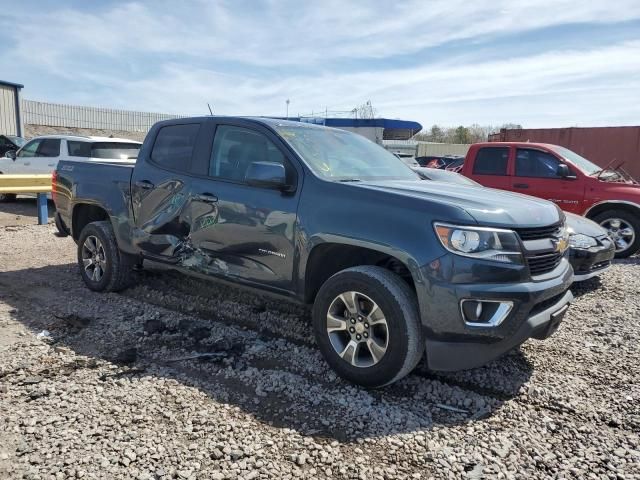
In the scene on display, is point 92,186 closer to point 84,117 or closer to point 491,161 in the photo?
point 491,161

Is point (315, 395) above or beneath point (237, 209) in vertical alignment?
beneath

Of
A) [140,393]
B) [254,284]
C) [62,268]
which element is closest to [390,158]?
[254,284]

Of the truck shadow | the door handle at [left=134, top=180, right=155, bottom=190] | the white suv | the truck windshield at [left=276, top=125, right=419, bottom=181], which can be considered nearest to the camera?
the truck shadow

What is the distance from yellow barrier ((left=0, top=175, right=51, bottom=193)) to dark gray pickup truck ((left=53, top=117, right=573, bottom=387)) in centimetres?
599

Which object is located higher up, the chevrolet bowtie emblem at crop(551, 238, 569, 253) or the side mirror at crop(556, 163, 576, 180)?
the side mirror at crop(556, 163, 576, 180)

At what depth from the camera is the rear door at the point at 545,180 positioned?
8.09 metres

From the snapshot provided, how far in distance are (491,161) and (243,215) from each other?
246 inches

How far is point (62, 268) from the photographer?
21.6ft

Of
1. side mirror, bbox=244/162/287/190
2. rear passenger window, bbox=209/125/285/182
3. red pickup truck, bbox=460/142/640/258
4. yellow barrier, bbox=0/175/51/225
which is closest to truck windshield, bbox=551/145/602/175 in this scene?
red pickup truck, bbox=460/142/640/258

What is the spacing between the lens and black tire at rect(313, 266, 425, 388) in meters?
3.16

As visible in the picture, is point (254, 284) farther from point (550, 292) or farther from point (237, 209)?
point (550, 292)

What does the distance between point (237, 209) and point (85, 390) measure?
5.56ft

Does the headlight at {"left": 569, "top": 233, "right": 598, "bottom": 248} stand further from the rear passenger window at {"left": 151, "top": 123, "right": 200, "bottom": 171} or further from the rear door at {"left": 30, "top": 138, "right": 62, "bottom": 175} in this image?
the rear door at {"left": 30, "top": 138, "right": 62, "bottom": 175}

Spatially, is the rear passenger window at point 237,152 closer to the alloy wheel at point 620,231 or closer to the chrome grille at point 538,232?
the chrome grille at point 538,232
